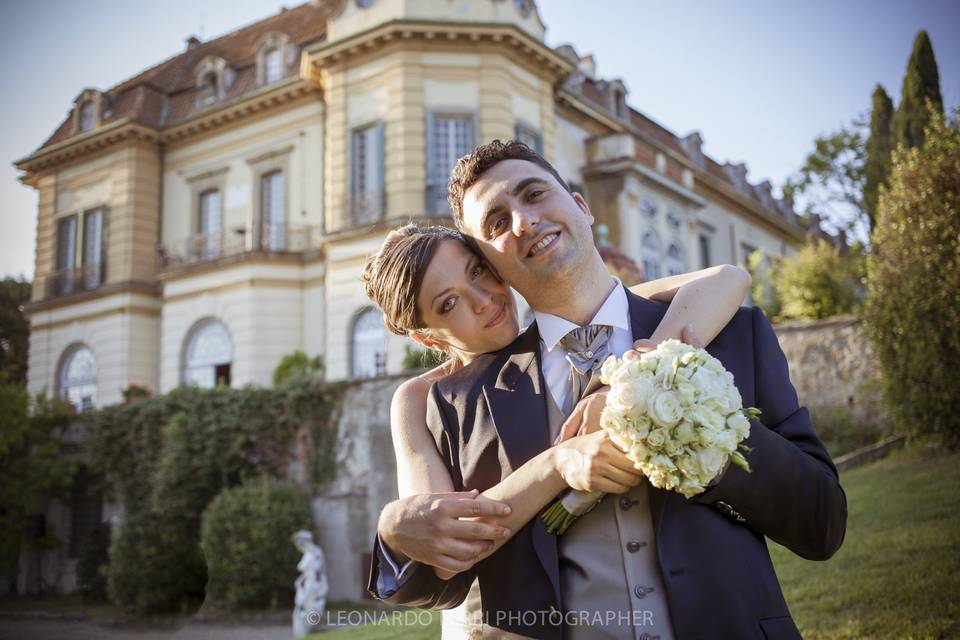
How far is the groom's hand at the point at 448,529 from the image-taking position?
2.36 metres

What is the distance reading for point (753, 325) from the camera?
262 cm

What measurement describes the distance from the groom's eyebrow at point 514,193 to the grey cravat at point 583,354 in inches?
19.4

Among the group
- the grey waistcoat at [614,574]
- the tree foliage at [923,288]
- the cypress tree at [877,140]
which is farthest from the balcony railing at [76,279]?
the grey waistcoat at [614,574]

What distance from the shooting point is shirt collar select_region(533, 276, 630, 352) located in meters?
2.70

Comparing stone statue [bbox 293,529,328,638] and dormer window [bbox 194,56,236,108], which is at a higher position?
dormer window [bbox 194,56,236,108]

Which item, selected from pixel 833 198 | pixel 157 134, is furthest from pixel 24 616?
pixel 833 198

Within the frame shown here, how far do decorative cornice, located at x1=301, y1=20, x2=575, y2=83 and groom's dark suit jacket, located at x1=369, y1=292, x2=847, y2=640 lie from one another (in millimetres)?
17467

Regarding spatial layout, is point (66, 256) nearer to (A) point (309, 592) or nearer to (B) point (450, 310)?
(A) point (309, 592)

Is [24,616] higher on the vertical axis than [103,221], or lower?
lower

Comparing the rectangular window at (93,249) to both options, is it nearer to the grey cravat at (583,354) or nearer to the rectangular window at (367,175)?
the rectangular window at (367,175)

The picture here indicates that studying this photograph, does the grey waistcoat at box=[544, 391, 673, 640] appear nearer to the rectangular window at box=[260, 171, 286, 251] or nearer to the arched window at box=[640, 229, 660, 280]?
the rectangular window at box=[260, 171, 286, 251]

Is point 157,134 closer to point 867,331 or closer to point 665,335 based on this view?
point 867,331

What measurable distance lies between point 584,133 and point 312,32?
28.8 feet

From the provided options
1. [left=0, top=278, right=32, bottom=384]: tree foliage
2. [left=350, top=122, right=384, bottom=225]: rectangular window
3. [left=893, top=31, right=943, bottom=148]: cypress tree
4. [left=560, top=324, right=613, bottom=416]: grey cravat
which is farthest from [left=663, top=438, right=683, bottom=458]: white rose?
[left=0, top=278, right=32, bottom=384]: tree foliage
